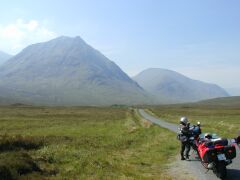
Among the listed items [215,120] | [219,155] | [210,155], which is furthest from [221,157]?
[215,120]

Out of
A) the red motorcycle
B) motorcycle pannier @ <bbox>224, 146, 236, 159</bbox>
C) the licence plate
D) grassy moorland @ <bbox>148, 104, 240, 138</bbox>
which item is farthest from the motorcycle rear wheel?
grassy moorland @ <bbox>148, 104, 240, 138</bbox>

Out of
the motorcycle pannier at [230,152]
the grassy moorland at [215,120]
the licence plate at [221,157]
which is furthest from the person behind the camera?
the grassy moorland at [215,120]

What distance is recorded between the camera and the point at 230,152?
15477mm

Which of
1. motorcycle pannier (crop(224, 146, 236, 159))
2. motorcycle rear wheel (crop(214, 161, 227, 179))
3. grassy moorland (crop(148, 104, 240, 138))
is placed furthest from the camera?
grassy moorland (crop(148, 104, 240, 138))

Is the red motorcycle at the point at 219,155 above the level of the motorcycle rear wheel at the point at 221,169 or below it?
above

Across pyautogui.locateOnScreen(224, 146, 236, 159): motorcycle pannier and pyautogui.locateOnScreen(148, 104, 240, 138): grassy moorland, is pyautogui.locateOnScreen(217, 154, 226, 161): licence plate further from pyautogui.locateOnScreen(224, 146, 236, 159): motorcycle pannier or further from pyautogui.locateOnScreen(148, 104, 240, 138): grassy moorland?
pyautogui.locateOnScreen(148, 104, 240, 138): grassy moorland

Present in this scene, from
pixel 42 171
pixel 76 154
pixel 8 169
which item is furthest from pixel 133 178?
pixel 76 154

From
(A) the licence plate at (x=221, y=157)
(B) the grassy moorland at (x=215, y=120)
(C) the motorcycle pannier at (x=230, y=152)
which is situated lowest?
(B) the grassy moorland at (x=215, y=120)

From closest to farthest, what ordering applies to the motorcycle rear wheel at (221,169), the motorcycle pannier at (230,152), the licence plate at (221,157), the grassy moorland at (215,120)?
1. the licence plate at (221,157)
2. the motorcycle rear wheel at (221,169)
3. the motorcycle pannier at (230,152)
4. the grassy moorland at (215,120)

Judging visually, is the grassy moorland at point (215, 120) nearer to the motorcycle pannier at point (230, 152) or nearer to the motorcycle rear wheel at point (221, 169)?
the motorcycle pannier at point (230, 152)

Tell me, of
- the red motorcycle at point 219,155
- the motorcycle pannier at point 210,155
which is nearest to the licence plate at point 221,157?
the red motorcycle at point 219,155

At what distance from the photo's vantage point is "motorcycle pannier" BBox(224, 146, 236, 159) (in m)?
15.4

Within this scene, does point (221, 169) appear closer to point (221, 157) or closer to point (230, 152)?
point (221, 157)

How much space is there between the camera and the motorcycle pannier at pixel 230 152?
15445mm
